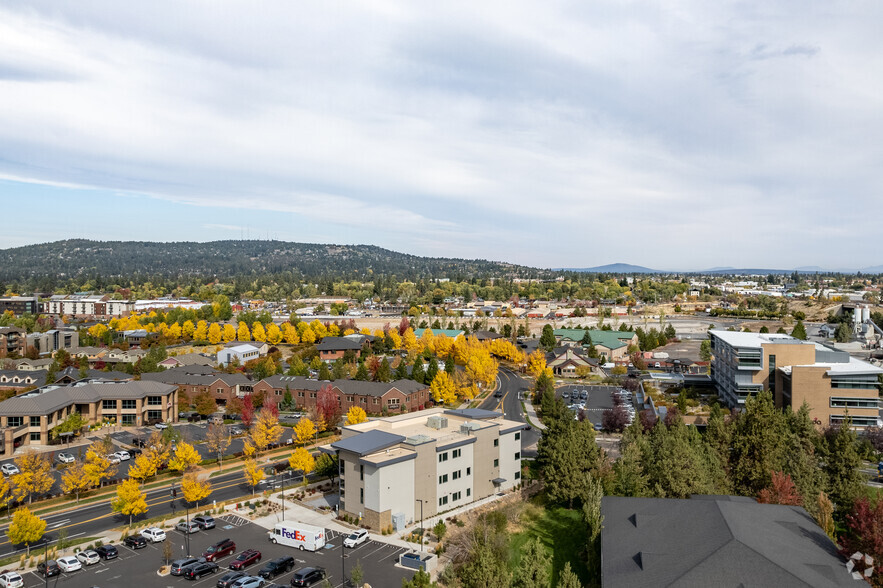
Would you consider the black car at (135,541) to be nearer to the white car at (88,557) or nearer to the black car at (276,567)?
the white car at (88,557)

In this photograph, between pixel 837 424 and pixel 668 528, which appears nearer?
pixel 668 528

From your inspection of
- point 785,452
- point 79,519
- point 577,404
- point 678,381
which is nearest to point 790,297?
point 678,381

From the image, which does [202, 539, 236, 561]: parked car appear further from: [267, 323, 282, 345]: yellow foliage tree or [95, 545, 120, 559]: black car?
[267, 323, 282, 345]: yellow foliage tree

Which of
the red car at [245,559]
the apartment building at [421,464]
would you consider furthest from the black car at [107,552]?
the apartment building at [421,464]

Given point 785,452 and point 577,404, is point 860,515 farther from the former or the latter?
point 577,404

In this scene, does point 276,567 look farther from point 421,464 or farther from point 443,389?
point 443,389
